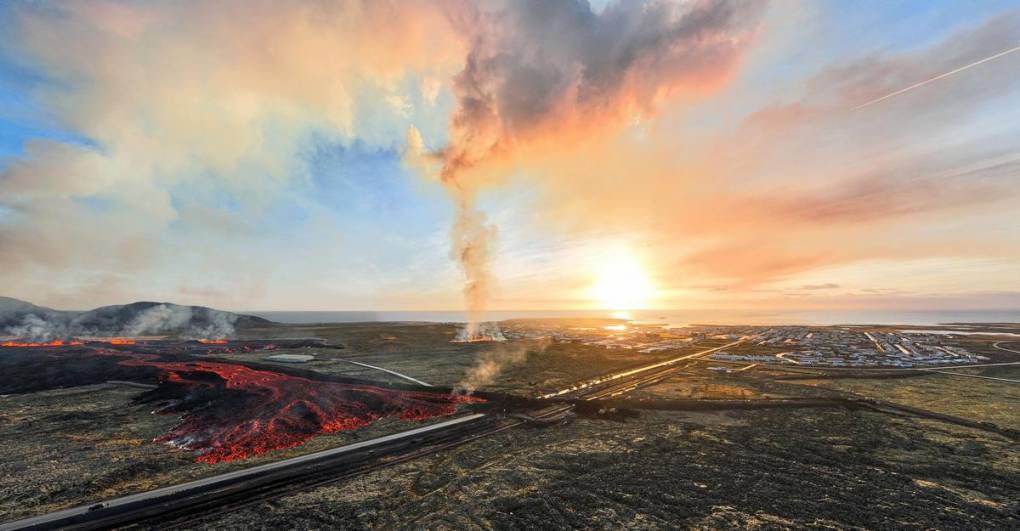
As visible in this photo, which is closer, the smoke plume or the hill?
the smoke plume

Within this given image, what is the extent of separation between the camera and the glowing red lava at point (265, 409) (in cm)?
2409

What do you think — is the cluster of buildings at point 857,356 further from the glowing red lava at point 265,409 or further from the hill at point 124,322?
the hill at point 124,322

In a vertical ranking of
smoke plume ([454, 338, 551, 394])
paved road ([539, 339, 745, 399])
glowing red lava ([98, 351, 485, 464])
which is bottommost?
paved road ([539, 339, 745, 399])

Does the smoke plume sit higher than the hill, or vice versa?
the hill

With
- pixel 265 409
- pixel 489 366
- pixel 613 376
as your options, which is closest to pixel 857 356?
pixel 613 376

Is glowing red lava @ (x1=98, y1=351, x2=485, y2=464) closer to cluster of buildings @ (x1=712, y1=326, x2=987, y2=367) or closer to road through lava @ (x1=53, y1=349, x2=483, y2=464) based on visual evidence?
road through lava @ (x1=53, y1=349, x2=483, y2=464)

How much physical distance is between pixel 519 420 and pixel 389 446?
10490 millimetres

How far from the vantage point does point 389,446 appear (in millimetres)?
23734

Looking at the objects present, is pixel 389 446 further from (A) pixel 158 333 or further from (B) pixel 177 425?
(A) pixel 158 333

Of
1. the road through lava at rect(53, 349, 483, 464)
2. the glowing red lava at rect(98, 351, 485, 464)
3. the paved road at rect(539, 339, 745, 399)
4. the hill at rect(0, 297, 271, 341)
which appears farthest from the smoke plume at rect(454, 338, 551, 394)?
the hill at rect(0, 297, 271, 341)

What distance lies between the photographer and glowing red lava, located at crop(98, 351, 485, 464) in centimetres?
2409

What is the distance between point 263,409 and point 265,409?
0.19 m

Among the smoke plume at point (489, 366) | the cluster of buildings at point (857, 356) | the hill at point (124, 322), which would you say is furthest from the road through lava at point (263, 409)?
the hill at point (124, 322)

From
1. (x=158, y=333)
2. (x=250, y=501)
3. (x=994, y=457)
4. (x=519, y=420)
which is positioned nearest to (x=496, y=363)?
(x=519, y=420)
